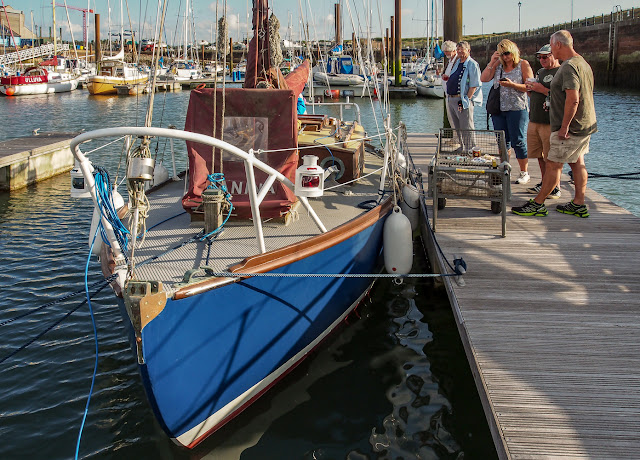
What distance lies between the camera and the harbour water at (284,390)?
4.64 meters

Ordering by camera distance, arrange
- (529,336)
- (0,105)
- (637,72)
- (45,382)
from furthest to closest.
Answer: (637,72) < (0,105) < (45,382) < (529,336)

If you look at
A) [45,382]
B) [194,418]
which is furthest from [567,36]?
[45,382]

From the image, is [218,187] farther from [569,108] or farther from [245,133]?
[569,108]

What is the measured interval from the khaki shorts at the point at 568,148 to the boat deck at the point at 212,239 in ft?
6.45

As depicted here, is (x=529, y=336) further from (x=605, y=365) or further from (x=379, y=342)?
(x=379, y=342)

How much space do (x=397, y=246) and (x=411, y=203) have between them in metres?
1.33

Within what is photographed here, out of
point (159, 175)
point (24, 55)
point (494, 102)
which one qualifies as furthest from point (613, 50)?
point (24, 55)

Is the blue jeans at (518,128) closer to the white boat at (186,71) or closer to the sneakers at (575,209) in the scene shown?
the sneakers at (575,209)

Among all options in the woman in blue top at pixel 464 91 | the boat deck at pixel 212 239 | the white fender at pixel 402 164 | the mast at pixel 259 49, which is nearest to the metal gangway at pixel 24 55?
the woman in blue top at pixel 464 91

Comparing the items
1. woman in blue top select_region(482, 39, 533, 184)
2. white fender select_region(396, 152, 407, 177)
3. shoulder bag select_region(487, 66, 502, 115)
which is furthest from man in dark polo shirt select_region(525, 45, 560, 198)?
white fender select_region(396, 152, 407, 177)

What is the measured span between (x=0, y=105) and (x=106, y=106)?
6217 millimetres

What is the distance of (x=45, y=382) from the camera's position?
18.0 feet

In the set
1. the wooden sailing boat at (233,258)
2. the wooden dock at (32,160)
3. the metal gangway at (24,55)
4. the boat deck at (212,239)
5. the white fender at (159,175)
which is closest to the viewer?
the wooden sailing boat at (233,258)

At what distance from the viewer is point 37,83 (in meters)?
45.8
